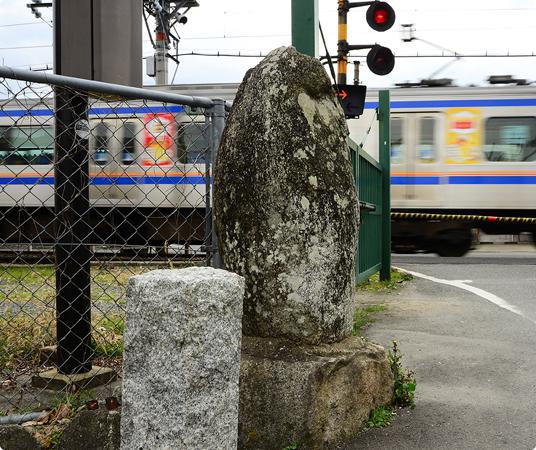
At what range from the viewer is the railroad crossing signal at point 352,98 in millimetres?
6293

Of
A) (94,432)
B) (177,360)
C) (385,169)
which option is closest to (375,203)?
(385,169)

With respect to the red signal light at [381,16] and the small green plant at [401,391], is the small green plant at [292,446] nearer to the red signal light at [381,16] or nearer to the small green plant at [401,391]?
the small green plant at [401,391]

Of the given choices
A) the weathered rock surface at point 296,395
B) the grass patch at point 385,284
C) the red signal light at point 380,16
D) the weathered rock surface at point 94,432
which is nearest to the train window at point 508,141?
the red signal light at point 380,16

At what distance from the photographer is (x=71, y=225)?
3.11 metres

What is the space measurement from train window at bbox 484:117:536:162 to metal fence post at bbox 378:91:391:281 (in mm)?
4734

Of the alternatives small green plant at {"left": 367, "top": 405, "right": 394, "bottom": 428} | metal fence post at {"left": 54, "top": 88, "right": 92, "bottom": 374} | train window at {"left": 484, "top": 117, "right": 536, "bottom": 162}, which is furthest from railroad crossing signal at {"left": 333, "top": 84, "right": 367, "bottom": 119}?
train window at {"left": 484, "top": 117, "right": 536, "bottom": 162}

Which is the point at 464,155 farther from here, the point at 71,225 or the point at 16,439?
the point at 16,439

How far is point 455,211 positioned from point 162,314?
10676 millimetres

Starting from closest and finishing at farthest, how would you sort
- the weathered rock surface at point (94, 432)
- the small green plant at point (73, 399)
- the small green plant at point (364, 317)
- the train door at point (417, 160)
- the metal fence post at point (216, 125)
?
the weathered rock surface at point (94, 432)
the small green plant at point (73, 399)
the metal fence post at point (216, 125)
the small green plant at point (364, 317)
the train door at point (417, 160)

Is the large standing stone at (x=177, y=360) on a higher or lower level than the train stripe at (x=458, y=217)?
lower

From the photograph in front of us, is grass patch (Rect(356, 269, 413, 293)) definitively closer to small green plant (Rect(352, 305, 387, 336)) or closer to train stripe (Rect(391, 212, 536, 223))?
small green plant (Rect(352, 305, 387, 336))

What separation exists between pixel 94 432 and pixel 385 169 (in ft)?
19.9

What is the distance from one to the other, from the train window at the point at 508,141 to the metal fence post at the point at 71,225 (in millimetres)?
10069

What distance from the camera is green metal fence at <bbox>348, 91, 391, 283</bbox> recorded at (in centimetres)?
594
